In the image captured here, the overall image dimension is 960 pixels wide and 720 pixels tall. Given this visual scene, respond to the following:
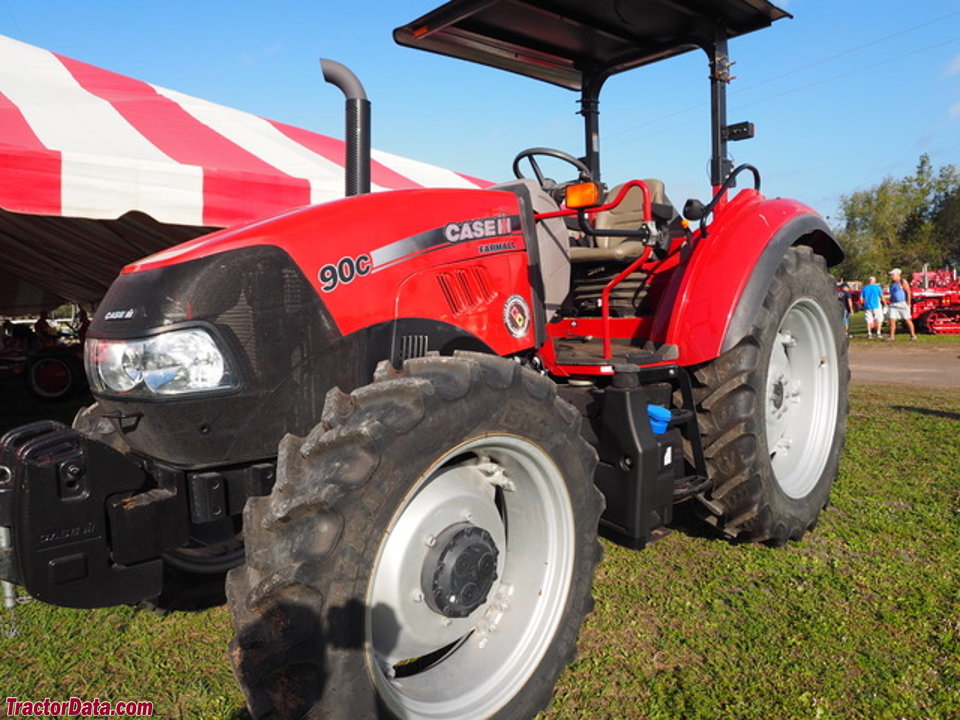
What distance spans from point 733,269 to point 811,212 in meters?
0.92

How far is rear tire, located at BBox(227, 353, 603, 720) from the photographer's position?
61.2 inches

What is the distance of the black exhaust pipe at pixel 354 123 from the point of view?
2492mm

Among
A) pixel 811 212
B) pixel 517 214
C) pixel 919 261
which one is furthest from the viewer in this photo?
pixel 919 261

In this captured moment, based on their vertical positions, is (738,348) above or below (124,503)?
above

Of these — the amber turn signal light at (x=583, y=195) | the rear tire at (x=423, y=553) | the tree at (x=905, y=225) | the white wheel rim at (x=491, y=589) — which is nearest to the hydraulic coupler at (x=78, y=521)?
the rear tire at (x=423, y=553)

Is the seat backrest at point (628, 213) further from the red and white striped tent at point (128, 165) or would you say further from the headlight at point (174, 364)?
the red and white striped tent at point (128, 165)

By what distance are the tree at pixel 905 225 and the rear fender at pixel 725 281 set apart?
40.5 meters

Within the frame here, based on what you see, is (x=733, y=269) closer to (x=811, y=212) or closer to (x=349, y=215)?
(x=811, y=212)

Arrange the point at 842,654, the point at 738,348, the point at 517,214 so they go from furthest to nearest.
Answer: the point at 738,348 < the point at 517,214 < the point at 842,654

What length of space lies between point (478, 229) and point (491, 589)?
1.26 m

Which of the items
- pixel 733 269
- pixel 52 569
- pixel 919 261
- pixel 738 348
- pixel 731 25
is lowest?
pixel 52 569

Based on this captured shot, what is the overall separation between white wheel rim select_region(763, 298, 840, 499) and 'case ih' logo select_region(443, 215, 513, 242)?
1.77m

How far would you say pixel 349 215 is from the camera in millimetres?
2150

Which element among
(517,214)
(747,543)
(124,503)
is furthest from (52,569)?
(747,543)
